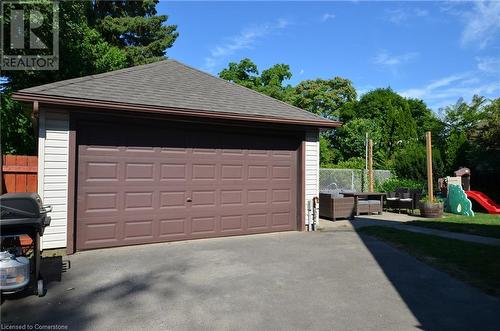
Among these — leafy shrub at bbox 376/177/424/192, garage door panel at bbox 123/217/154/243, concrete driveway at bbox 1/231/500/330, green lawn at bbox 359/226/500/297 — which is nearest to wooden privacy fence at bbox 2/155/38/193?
concrete driveway at bbox 1/231/500/330

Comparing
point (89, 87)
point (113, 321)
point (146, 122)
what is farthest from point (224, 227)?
point (113, 321)

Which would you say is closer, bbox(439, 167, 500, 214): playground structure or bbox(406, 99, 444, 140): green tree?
bbox(439, 167, 500, 214): playground structure

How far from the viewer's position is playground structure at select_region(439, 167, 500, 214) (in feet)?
46.4

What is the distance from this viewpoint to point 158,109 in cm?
739

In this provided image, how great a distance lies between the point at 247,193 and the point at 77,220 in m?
3.76

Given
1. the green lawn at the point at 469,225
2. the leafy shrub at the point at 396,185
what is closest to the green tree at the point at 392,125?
the leafy shrub at the point at 396,185

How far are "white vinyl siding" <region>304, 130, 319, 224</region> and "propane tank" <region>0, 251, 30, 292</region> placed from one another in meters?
6.68

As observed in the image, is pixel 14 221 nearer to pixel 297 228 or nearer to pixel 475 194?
pixel 297 228

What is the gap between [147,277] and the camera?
5.29m

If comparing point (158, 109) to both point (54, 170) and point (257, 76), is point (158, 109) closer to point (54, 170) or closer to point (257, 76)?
point (54, 170)

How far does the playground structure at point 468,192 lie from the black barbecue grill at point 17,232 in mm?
14766

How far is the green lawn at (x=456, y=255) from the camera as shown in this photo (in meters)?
5.36

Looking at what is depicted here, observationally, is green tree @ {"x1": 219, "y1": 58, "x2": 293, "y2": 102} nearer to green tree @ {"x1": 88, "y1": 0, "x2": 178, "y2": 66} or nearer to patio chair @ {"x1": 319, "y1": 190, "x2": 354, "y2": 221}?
green tree @ {"x1": 88, "y1": 0, "x2": 178, "y2": 66}

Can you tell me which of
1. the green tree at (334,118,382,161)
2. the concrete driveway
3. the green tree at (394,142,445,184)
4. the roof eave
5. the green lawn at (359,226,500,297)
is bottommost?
the concrete driveway
